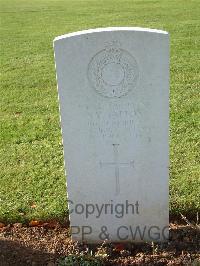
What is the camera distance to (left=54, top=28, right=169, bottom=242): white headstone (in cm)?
349

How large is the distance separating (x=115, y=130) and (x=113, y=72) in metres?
0.46

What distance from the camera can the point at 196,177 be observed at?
505 cm

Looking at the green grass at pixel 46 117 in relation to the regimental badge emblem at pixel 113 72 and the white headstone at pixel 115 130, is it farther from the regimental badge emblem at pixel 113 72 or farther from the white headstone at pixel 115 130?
the regimental badge emblem at pixel 113 72

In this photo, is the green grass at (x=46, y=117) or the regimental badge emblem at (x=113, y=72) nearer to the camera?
the regimental badge emblem at (x=113, y=72)

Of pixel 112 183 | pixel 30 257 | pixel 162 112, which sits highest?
pixel 162 112

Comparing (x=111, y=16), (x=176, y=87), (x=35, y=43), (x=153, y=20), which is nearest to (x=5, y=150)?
(x=176, y=87)

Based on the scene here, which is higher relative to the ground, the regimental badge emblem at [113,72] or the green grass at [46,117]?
the regimental badge emblem at [113,72]

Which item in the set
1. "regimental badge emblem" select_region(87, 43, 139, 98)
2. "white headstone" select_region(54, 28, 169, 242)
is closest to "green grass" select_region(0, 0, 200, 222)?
"white headstone" select_region(54, 28, 169, 242)

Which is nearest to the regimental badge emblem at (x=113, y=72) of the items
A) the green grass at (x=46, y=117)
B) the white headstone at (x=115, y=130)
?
the white headstone at (x=115, y=130)

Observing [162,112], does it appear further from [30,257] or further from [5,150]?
[5,150]

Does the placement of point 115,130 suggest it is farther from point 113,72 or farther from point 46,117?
point 46,117

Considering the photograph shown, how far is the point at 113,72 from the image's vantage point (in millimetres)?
3609

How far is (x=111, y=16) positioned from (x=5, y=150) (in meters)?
11.2

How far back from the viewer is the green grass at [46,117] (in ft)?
15.9
